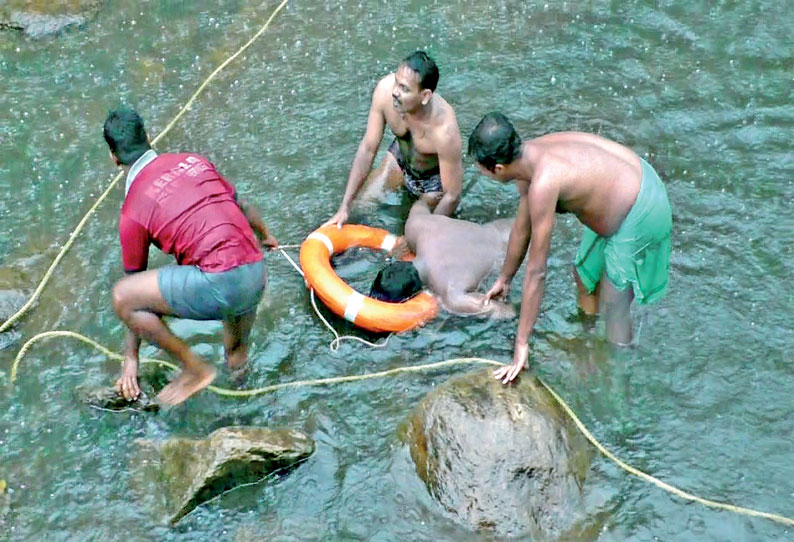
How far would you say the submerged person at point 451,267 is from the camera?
19.6ft

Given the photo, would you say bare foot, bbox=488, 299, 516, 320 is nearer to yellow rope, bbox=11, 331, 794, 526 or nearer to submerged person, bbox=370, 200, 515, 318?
submerged person, bbox=370, 200, 515, 318

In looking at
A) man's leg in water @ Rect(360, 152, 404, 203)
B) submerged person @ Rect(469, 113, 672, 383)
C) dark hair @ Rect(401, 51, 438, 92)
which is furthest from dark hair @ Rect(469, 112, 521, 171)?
man's leg in water @ Rect(360, 152, 404, 203)

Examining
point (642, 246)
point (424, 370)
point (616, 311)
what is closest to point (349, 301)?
point (424, 370)

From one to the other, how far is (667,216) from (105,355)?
3.80m

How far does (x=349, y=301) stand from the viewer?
5789 millimetres

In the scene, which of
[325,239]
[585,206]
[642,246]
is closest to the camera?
[585,206]

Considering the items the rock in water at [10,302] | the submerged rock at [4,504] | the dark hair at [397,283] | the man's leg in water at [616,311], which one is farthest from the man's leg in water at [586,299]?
the rock in water at [10,302]

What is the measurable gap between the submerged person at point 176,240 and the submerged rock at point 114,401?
1.87 feet

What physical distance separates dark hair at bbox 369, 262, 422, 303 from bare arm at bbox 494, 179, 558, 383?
3.80ft

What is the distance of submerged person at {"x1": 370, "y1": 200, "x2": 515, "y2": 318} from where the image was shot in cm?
598

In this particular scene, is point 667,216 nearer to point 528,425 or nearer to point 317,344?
point 528,425

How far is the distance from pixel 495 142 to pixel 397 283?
160 centimetres

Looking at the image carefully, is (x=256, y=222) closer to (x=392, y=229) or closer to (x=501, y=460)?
(x=392, y=229)

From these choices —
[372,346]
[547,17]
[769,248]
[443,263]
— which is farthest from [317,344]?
[547,17]
